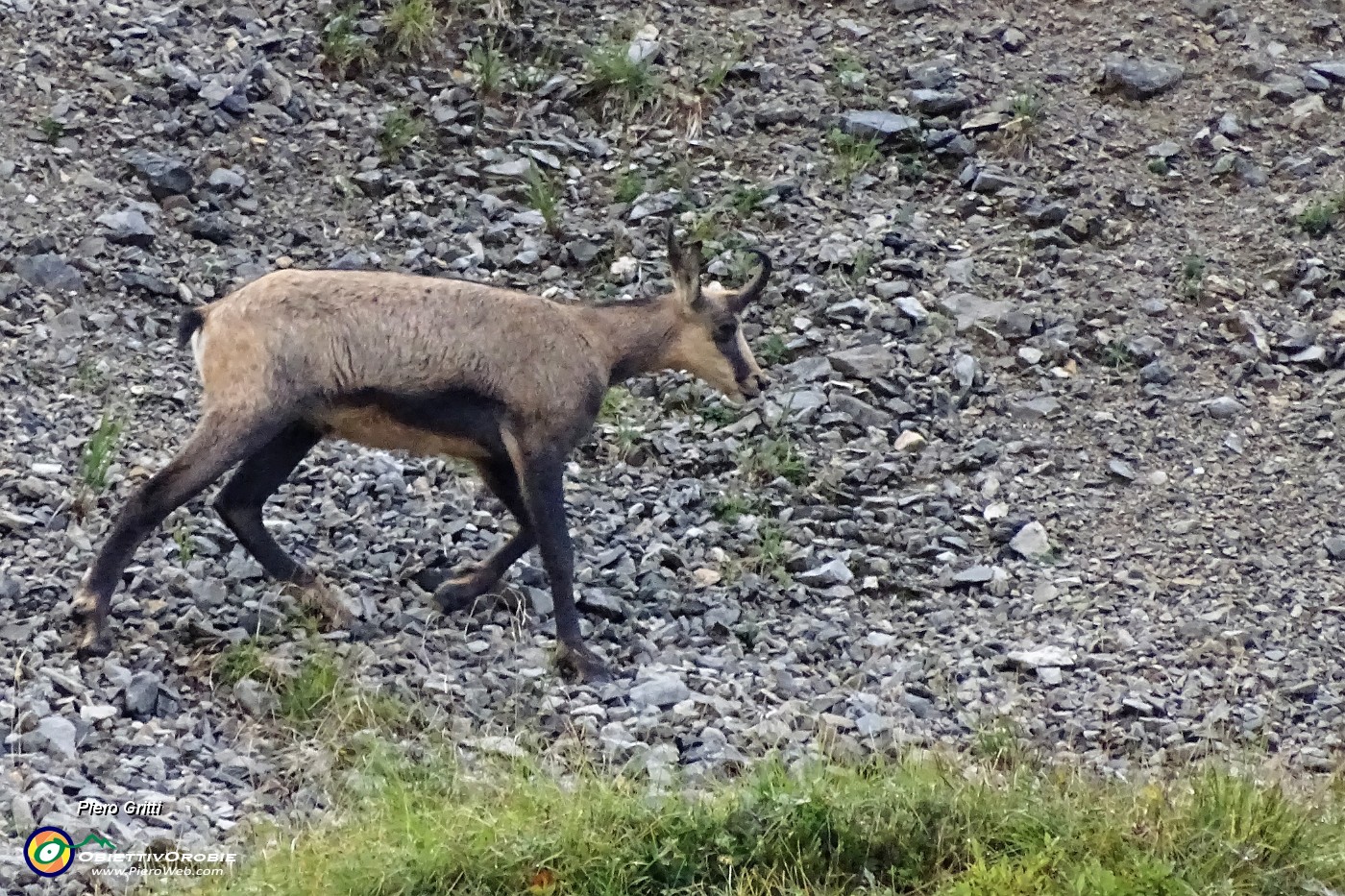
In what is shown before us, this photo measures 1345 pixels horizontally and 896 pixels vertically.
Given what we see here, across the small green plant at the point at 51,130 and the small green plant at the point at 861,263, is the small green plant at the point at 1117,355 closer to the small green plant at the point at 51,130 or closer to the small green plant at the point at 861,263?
the small green plant at the point at 861,263

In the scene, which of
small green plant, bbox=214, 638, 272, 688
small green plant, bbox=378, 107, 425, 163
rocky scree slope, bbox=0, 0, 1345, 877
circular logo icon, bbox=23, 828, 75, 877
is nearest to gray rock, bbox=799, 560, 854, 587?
rocky scree slope, bbox=0, 0, 1345, 877

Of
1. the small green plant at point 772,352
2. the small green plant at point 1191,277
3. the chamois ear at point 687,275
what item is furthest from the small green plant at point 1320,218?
the chamois ear at point 687,275

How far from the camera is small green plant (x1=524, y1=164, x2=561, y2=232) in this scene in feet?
35.3

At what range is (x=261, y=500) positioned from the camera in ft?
24.6

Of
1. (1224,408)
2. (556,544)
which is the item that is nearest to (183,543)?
(556,544)

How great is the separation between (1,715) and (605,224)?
5.70 meters

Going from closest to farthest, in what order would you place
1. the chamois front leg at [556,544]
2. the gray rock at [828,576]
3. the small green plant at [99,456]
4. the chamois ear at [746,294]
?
the chamois front leg at [556,544]
the small green plant at [99,456]
the chamois ear at [746,294]
the gray rock at [828,576]

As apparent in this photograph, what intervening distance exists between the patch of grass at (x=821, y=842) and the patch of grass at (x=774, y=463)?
133 inches

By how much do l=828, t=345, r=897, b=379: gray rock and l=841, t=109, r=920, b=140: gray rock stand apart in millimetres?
2253

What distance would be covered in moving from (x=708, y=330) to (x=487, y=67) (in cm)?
433

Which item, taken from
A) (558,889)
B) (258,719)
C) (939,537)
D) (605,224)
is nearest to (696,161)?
(605,224)

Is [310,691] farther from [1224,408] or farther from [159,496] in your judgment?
[1224,408]

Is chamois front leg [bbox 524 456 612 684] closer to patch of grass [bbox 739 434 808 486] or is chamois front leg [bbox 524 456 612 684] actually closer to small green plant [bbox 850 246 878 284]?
patch of grass [bbox 739 434 808 486]

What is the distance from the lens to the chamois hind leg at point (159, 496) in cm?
675
